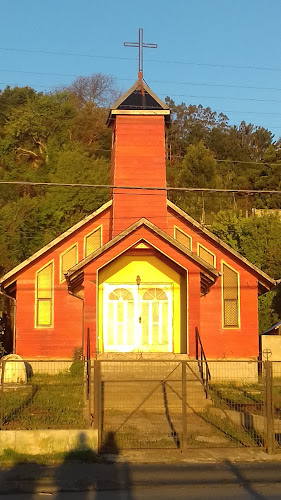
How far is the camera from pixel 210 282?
2278 centimetres

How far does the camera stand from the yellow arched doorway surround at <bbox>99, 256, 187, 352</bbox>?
23406mm

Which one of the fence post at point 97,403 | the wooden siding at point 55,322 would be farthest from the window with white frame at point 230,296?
the fence post at point 97,403

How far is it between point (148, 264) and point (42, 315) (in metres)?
4.57

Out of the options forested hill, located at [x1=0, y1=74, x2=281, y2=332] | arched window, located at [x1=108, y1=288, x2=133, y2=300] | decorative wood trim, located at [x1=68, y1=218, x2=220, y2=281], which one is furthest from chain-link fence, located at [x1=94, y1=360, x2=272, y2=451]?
forested hill, located at [x1=0, y1=74, x2=281, y2=332]

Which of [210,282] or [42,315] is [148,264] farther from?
[42,315]

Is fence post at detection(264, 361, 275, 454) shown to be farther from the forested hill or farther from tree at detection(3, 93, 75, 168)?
tree at detection(3, 93, 75, 168)

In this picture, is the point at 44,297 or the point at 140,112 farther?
the point at 140,112

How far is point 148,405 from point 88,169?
4007cm

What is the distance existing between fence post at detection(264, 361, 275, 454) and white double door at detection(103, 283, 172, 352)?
1017 cm

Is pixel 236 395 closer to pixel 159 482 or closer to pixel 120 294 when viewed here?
pixel 120 294

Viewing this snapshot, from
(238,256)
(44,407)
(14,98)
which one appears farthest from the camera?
(14,98)

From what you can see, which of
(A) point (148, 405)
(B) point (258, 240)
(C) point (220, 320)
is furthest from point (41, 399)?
(B) point (258, 240)

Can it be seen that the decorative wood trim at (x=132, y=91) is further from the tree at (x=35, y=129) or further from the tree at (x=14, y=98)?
the tree at (x=14, y=98)

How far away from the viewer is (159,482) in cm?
1070
